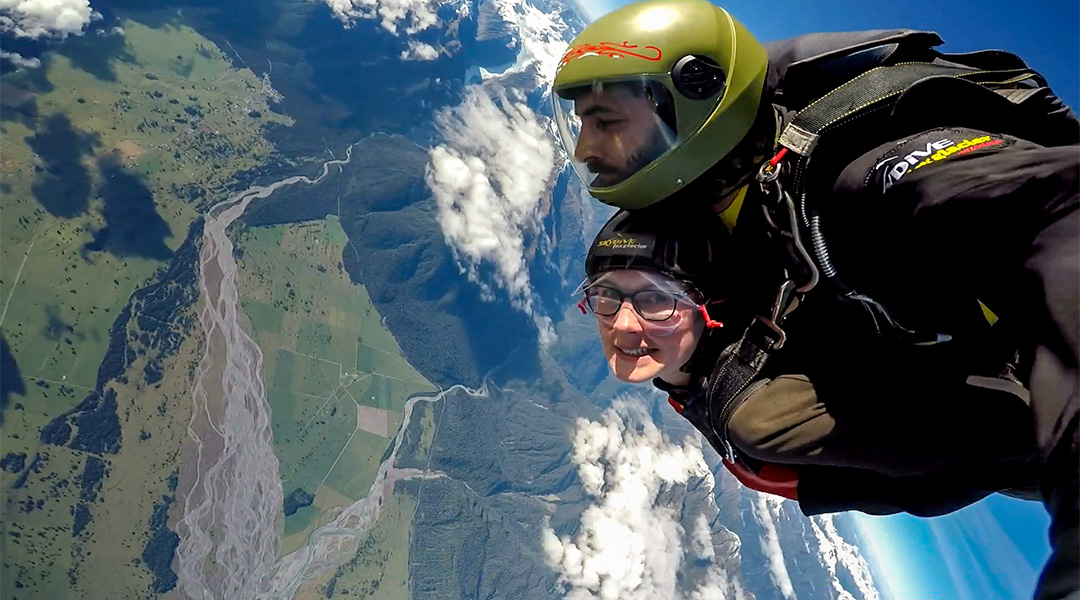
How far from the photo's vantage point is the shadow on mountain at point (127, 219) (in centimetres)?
3656

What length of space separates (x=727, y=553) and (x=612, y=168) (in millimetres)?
109256

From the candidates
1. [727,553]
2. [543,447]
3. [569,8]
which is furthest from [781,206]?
[569,8]

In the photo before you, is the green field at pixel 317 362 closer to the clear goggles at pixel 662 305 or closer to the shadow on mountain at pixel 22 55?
the shadow on mountain at pixel 22 55

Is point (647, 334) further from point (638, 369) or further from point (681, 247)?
point (681, 247)

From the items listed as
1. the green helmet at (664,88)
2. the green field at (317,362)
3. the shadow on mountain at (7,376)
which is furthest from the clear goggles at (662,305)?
the green field at (317,362)

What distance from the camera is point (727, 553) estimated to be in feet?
316

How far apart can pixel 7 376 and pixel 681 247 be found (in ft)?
132

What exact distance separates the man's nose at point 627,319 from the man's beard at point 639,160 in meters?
0.37

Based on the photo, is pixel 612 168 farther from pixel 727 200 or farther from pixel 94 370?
pixel 94 370

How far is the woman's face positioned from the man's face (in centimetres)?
31

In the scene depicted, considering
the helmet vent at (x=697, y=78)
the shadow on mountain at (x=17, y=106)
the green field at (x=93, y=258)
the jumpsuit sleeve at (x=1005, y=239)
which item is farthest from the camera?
the shadow on mountain at (x=17, y=106)

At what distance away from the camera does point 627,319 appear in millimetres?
1651

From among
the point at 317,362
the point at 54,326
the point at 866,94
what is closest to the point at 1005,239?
the point at 866,94

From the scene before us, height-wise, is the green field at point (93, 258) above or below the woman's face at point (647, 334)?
below
